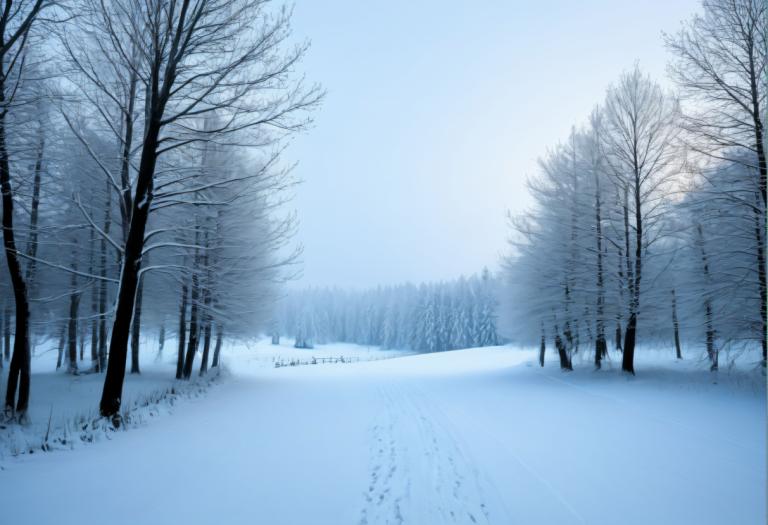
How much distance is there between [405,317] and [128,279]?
6891cm

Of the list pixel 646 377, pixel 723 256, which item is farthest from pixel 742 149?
pixel 646 377

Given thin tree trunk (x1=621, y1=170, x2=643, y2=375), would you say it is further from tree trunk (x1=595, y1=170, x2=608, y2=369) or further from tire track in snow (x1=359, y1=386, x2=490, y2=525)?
tire track in snow (x1=359, y1=386, x2=490, y2=525)

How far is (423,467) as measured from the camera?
5.28 m

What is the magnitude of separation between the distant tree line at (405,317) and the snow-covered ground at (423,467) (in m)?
33.8

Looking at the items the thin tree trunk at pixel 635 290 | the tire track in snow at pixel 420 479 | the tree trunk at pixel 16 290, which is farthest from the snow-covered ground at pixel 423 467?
the tree trunk at pixel 16 290

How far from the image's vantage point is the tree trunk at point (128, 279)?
21.1ft

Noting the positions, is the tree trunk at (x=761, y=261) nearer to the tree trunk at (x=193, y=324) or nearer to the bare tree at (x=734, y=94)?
the bare tree at (x=734, y=94)

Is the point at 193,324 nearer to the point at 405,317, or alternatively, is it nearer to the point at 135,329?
the point at 135,329

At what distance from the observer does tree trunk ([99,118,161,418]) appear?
6.42 m

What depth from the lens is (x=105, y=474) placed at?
4.28 meters

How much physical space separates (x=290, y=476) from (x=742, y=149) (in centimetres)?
1372

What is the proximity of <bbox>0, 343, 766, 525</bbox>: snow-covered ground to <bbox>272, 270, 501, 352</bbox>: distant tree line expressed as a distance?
33.8 m

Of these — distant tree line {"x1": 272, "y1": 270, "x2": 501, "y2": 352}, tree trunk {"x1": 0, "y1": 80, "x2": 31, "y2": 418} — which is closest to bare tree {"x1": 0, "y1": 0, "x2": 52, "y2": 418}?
tree trunk {"x1": 0, "y1": 80, "x2": 31, "y2": 418}

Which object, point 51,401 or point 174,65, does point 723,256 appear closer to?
point 174,65
